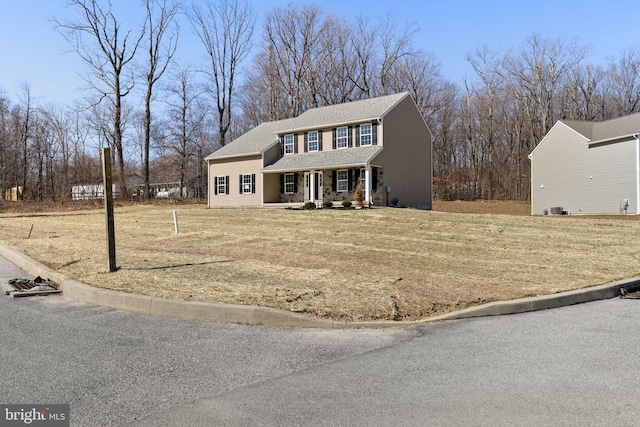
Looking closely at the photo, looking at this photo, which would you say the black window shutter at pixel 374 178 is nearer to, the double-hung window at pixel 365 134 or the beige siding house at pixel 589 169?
the double-hung window at pixel 365 134

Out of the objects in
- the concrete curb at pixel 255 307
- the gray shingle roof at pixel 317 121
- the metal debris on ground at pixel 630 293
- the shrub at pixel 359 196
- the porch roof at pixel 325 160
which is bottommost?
the metal debris on ground at pixel 630 293

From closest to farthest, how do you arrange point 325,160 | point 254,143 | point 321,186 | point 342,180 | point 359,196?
1. point 359,196
2. point 342,180
3. point 325,160
4. point 321,186
5. point 254,143

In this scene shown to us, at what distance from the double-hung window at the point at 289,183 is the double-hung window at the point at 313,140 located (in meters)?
2.34

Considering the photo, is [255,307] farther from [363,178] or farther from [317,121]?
[317,121]

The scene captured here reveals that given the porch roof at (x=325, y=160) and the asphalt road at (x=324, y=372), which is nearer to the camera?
the asphalt road at (x=324, y=372)

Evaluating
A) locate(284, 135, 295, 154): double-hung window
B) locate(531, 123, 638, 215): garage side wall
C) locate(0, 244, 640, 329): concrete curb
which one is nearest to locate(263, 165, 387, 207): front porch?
locate(284, 135, 295, 154): double-hung window

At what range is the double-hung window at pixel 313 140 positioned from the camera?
30578mm

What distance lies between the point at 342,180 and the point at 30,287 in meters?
21.6

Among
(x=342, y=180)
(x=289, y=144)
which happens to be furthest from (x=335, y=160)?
(x=289, y=144)

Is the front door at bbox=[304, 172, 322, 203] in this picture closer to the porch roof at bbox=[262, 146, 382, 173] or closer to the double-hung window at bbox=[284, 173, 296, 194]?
the porch roof at bbox=[262, 146, 382, 173]

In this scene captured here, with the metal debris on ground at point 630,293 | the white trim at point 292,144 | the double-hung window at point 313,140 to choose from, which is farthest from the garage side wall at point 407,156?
the metal debris on ground at point 630,293

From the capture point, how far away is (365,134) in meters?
28.0

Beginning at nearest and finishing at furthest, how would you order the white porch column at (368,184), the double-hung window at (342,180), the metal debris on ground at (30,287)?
the metal debris on ground at (30,287)
the white porch column at (368,184)
the double-hung window at (342,180)

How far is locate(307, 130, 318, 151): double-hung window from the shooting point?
3058 cm
